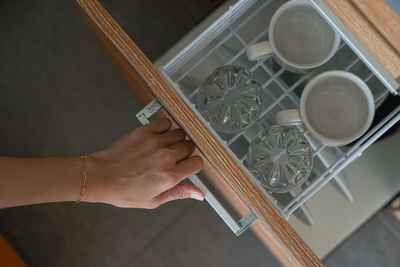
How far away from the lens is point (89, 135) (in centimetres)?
122

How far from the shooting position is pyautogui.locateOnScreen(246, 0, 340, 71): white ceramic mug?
64 cm

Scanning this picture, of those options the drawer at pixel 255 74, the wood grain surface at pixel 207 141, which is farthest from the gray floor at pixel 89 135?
the wood grain surface at pixel 207 141

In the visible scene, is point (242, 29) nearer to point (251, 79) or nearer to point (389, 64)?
point (251, 79)

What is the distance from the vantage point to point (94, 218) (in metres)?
1.20

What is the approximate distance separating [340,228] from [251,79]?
38 cm

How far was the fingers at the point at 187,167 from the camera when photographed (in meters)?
0.60

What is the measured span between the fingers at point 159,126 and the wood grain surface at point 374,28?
308 mm

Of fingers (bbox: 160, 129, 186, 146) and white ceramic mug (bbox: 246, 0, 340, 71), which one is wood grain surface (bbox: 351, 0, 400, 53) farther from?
fingers (bbox: 160, 129, 186, 146)

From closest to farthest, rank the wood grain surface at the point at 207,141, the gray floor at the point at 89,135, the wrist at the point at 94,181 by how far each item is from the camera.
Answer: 1. the wood grain surface at the point at 207,141
2. the wrist at the point at 94,181
3. the gray floor at the point at 89,135

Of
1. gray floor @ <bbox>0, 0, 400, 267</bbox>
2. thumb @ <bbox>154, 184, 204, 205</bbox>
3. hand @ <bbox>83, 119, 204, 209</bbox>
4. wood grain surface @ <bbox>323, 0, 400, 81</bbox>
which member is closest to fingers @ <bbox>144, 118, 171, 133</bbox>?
hand @ <bbox>83, 119, 204, 209</bbox>

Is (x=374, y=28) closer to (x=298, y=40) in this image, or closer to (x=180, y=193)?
(x=298, y=40)

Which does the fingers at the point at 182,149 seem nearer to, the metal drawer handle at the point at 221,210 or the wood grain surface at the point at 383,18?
the metal drawer handle at the point at 221,210

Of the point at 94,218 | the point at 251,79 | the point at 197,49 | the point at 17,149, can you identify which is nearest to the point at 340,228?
the point at 251,79

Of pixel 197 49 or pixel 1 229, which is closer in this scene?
pixel 197 49
